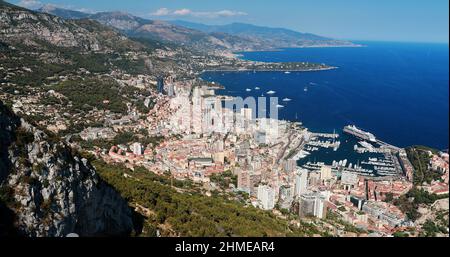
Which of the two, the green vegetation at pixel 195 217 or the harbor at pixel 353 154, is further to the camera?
the harbor at pixel 353 154

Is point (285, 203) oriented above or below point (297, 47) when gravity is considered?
below

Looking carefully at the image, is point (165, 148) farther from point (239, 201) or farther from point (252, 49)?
point (252, 49)

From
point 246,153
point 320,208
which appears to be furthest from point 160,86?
point 320,208

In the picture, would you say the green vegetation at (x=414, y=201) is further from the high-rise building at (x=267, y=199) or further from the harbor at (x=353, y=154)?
the high-rise building at (x=267, y=199)

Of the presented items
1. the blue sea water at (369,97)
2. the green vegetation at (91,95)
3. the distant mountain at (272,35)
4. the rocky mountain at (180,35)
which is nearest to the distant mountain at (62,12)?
the rocky mountain at (180,35)

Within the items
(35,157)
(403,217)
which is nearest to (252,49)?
(403,217)

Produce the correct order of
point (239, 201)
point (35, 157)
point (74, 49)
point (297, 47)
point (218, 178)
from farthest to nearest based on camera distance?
point (297, 47) < point (74, 49) < point (218, 178) < point (239, 201) < point (35, 157)
